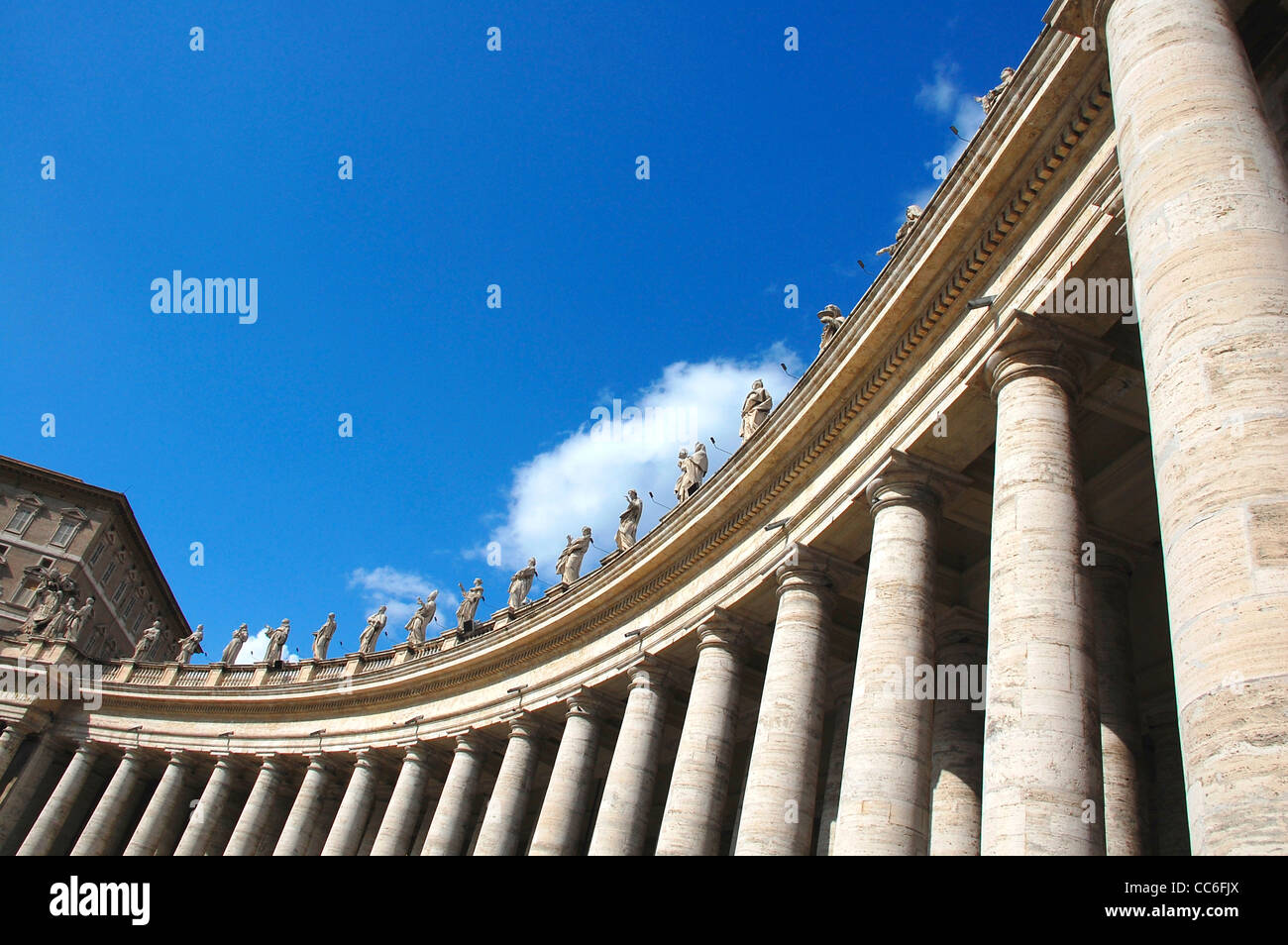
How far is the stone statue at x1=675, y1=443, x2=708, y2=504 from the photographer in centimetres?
3058

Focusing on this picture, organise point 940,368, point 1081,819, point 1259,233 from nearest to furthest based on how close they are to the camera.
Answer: point 1259,233 → point 1081,819 → point 940,368

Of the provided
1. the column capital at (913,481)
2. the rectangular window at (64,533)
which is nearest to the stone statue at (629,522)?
the column capital at (913,481)

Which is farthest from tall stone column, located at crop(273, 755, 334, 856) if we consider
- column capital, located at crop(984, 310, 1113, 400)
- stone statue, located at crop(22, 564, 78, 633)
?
column capital, located at crop(984, 310, 1113, 400)

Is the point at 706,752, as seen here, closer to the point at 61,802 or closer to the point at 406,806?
the point at 406,806

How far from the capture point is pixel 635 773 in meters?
26.5

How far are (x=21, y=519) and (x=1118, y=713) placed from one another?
80948 mm

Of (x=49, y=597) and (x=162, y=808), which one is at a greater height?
(x=49, y=597)

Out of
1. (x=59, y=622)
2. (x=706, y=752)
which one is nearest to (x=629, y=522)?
(x=706, y=752)

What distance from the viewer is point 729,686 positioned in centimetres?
2427
